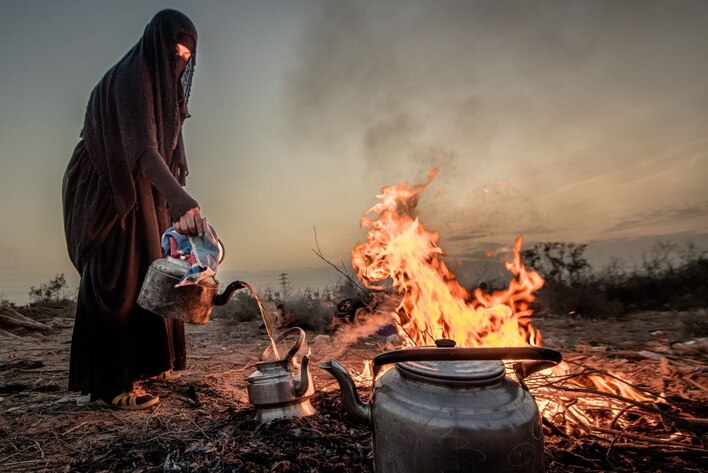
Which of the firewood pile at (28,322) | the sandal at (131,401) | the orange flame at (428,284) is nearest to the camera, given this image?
the sandal at (131,401)

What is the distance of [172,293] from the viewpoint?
251 cm

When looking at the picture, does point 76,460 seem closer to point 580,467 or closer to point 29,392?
point 29,392

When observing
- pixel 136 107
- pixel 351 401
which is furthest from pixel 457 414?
pixel 136 107

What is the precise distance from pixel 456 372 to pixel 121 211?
284 cm

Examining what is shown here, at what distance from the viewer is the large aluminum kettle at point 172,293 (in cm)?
251

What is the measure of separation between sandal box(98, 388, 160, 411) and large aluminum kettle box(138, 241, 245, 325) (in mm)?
1099

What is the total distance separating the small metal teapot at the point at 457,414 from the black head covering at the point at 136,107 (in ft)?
8.48

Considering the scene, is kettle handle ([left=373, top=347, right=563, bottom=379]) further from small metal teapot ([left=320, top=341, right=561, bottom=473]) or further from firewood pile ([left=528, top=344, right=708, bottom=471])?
firewood pile ([left=528, top=344, right=708, bottom=471])

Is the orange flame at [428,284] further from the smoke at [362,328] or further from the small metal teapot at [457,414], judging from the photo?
the smoke at [362,328]

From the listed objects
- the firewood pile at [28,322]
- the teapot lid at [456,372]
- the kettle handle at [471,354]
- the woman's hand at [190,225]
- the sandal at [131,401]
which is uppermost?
the woman's hand at [190,225]

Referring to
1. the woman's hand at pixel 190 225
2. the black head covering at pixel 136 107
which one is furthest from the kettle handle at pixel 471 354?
the black head covering at pixel 136 107

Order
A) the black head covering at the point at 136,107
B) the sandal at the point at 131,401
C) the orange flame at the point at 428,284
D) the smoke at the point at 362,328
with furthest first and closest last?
the smoke at the point at 362,328 → the orange flame at the point at 428,284 → the sandal at the point at 131,401 → the black head covering at the point at 136,107

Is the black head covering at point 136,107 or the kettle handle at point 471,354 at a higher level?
the black head covering at point 136,107

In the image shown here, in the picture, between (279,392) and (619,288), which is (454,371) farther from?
(619,288)
